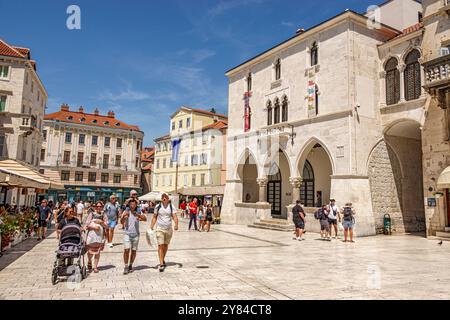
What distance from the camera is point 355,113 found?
Answer: 18625mm

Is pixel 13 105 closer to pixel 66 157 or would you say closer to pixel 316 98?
pixel 66 157

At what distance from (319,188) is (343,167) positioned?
20.4 feet

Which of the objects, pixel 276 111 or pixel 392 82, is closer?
pixel 392 82

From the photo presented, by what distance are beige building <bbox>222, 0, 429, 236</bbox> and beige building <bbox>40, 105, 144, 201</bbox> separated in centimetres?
3365

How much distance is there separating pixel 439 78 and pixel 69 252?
16479 millimetres

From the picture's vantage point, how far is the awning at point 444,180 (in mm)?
15106

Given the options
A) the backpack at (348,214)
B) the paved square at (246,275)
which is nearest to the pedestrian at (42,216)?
the paved square at (246,275)

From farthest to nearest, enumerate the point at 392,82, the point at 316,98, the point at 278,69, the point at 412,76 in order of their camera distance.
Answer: the point at 278,69 < the point at 316,98 < the point at 392,82 < the point at 412,76

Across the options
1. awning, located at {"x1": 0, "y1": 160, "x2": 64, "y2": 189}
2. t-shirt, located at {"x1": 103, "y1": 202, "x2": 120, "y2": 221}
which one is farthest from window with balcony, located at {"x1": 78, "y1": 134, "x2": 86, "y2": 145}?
t-shirt, located at {"x1": 103, "y1": 202, "x2": 120, "y2": 221}

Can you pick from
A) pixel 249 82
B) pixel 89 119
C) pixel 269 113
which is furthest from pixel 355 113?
pixel 89 119

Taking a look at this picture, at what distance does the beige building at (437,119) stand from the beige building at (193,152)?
962 inches

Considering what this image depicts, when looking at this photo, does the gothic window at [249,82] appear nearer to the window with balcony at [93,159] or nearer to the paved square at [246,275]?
the paved square at [246,275]
